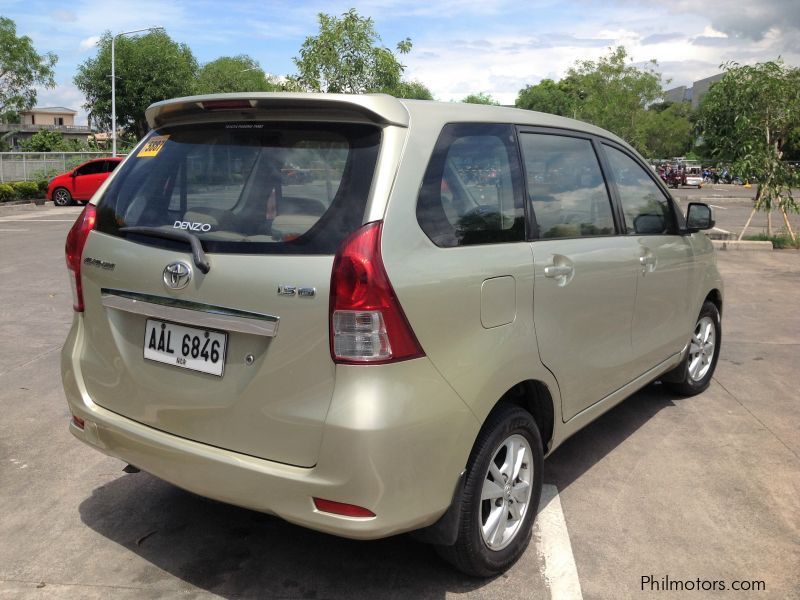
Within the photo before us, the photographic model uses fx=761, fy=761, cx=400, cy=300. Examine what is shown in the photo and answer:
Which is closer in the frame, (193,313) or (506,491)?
(193,313)

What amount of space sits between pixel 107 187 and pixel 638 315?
2.82 meters

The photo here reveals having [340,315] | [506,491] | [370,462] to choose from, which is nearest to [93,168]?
[506,491]

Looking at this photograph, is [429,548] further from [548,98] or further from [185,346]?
[548,98]

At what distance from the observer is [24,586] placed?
3.02 metres

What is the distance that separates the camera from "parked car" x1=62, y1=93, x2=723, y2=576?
2541mm

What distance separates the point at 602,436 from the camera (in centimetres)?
480

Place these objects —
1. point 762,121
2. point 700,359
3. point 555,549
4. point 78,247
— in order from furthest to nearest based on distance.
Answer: point 762,121, point 700,359, point 555,549, point 78,247

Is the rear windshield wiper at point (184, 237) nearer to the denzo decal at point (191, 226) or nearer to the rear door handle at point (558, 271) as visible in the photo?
the denzo decal at point (191, 226)

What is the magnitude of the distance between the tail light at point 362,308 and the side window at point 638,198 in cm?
217

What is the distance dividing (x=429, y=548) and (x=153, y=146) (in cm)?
211

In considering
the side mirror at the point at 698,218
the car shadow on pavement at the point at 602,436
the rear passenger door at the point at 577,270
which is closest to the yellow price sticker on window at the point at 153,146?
the rear passenger door at the point at 577,270

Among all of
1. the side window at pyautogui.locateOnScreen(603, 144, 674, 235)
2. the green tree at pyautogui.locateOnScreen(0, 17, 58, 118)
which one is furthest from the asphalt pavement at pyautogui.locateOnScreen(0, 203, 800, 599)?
the green tree at pyautogui.locateOnScreen(0, 17, 58, 118)

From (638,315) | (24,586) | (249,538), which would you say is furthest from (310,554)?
(638,315)

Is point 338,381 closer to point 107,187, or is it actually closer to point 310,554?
point 310,554
